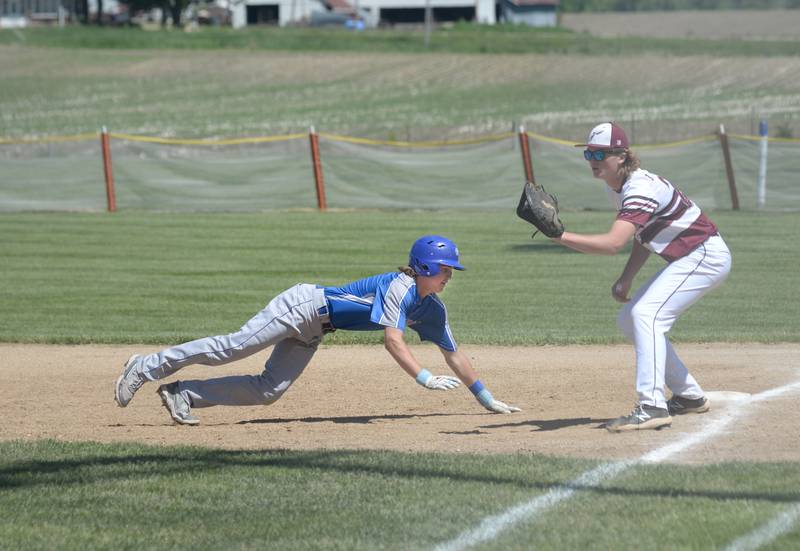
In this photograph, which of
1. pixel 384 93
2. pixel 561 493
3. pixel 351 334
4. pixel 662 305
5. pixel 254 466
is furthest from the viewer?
pixel 384 93

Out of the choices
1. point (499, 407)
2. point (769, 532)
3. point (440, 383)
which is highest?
point (769, 532)

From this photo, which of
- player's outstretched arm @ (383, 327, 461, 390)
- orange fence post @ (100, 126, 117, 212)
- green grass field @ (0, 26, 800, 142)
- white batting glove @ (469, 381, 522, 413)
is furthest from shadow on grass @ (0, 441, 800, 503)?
green grass field @ (0, 26, 800, 142)

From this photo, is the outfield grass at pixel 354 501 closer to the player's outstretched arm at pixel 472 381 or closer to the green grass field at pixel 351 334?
the green grass field at pixel 351 334

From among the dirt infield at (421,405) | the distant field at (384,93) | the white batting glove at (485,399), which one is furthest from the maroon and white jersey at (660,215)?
the distant field at (384,93)

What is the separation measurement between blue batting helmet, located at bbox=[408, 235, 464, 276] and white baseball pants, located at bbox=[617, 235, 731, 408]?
1.16 metres

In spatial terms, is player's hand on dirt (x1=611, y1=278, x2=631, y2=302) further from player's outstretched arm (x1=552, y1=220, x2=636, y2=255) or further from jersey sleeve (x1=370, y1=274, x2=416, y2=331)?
jersey sleeve (x1=370, y1=274, x2=416, y2=331)

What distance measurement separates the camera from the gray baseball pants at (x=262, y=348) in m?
7.56

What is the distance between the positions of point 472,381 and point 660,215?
67.8 inches

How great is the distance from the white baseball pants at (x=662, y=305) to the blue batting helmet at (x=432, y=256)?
1164 millimetres

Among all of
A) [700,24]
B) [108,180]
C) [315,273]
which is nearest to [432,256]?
[315,273]

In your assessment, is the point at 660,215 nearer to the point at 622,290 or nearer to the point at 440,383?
the point at 622,290

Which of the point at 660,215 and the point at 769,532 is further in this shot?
the point at 660,215

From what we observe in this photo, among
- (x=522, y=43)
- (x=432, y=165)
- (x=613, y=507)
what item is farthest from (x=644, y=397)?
(x=522, y=43)

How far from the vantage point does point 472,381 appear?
798cm
